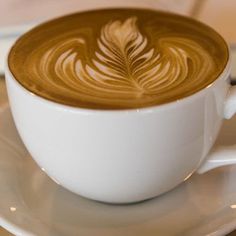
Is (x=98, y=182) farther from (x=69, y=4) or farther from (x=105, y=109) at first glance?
(x=69, y=4)

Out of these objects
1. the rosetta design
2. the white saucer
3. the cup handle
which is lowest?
the white saucer

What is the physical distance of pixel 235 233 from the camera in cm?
44

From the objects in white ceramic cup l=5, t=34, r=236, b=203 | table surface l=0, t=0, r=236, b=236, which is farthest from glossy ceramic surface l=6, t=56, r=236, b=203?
table surface l=0, t=0, r=236, b=236

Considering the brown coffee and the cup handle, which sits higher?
the brown coffee

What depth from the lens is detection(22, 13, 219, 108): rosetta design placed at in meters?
0.40

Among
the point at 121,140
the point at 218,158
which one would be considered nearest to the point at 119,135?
the point at 121,140

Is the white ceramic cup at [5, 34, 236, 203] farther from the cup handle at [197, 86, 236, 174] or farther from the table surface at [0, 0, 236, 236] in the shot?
the table surface at [0, 0, 236, 236]

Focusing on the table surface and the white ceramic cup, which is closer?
the white ceramic cup

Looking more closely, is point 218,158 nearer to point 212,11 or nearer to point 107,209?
point 107,209

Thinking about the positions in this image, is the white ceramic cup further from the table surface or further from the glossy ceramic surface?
the table surface

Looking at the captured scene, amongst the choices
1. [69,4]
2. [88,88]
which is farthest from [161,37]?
[69,4]

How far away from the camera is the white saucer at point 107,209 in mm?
419

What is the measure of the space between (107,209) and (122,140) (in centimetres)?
9

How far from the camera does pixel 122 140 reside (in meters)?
0.38
